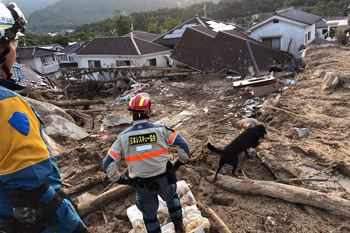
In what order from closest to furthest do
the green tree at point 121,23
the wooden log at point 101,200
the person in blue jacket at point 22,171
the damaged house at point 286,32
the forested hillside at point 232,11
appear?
the person in blue jacket at point 22,171
the wooden log at point 101,200
the damaged house at point 286,32
the green tree at point 121,23
the forested hillside at point 232,11

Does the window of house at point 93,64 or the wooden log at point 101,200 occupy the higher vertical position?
the window of house at point 93,64

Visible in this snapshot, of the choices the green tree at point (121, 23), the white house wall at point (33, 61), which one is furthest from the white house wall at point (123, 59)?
the green tree at point (121, 23)

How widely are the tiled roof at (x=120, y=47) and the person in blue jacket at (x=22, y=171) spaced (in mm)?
17486

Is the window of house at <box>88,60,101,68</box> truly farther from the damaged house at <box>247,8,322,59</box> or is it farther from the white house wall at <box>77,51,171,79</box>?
the damaged house at <box>247,8,322,59</box>

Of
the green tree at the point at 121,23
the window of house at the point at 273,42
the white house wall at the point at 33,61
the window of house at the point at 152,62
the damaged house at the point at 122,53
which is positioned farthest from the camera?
the green tree at the point at 121,23

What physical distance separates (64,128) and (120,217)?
3.69 m

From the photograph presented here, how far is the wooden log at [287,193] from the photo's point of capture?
2701mm

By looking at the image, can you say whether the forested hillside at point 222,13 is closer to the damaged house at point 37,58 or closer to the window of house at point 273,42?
the damaged house at point 37,58

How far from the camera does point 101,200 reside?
3.24 metres

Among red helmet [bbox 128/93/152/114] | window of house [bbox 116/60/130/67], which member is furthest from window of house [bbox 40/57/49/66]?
red helmet [bbox 128/93/152/114]

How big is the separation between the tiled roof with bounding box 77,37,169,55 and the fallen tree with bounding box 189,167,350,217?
1648cm

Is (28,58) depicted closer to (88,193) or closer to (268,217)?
(88,193)

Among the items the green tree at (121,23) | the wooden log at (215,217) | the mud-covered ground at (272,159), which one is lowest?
the mud-covered ground at (272,159)

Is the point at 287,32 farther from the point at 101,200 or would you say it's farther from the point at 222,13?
the point at 222,13
